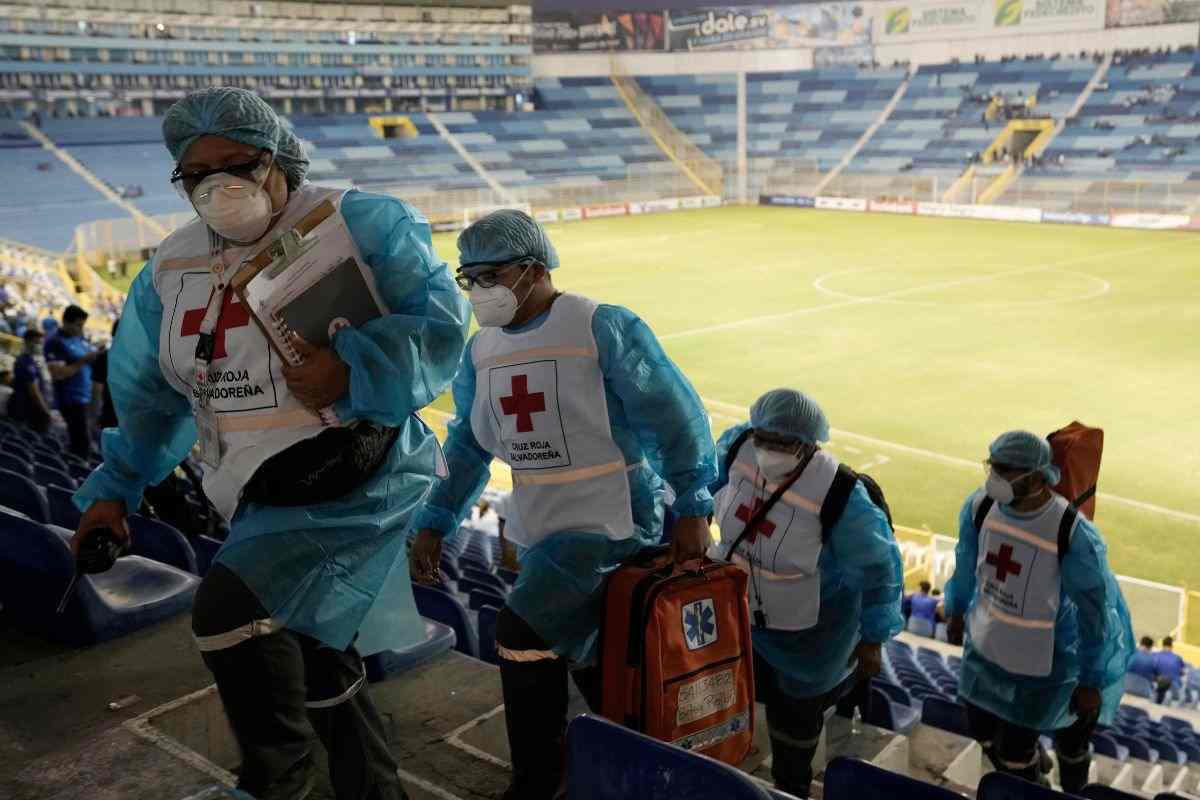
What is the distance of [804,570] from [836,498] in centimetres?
28

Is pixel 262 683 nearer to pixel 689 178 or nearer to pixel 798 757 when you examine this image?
pixel 798 757

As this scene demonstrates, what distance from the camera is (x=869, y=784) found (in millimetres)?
2436

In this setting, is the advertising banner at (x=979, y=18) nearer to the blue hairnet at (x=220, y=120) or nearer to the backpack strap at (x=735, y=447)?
the backpack strap at (x=735, y=447)

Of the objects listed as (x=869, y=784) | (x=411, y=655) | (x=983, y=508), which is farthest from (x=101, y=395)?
(x=869, y=784)

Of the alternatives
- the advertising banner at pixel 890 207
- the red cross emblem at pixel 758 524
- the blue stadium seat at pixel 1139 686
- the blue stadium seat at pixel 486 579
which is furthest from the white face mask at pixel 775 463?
the advertising banner at pixel 890 207

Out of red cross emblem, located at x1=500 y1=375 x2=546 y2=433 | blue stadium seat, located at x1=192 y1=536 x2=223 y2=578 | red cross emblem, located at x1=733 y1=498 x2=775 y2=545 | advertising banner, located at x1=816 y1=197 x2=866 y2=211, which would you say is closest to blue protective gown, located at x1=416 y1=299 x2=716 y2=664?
red cross emblem, located at x1=500 y1=375 x2=546 y2=433

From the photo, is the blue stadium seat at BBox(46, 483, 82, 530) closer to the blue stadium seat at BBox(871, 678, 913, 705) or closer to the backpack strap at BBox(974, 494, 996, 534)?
the blue stadium seat at BBox(871, 678, 913, 705)

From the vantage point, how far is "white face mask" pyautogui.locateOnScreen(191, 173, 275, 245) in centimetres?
261

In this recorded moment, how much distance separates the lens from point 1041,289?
99.9 feet

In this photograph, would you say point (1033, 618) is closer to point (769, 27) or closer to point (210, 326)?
point (210, 326)

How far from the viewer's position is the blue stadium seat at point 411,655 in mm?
3986

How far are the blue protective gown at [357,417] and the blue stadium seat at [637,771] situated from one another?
645 millimetres

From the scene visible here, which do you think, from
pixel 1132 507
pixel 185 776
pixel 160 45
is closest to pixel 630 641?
pixel 185 776

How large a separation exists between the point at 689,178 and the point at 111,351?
56.6 meters
